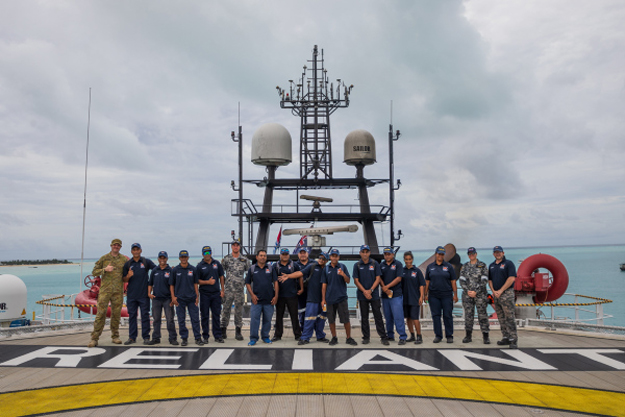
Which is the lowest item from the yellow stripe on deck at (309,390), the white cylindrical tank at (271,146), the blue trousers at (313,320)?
the yellow stripe on deck at (309,390)

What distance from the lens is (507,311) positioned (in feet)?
31.0

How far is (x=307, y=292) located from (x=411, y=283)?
7.18ft

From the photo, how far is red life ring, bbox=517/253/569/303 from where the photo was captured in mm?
18844

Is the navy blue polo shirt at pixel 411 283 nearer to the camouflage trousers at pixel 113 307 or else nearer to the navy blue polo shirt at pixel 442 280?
the navy blue polo shirt at pixel 442 280

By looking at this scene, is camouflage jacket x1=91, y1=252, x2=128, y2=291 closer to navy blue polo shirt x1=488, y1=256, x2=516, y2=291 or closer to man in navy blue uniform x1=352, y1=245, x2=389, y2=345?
man in navy blue uniform x1=352, y1=245, x2=389, y2=345

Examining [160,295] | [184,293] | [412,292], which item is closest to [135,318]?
[160,295]

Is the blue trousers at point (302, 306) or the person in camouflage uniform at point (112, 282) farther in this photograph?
the blue trousers at point (302, 306)

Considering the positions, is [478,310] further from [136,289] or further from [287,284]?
[136,289]

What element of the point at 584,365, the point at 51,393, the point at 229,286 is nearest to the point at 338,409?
the point at 51,393

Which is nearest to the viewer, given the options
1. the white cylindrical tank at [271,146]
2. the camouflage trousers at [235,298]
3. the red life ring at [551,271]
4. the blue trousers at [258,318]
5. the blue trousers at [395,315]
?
the blue trousers at [258,318]

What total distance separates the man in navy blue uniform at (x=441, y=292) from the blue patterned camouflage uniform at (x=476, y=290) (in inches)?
11.9

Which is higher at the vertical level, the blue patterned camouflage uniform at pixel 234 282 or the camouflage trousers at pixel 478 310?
the blue patterned camouflage uniform at pixel 234 282

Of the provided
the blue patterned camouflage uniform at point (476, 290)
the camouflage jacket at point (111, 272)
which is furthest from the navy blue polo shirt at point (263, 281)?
the blue patterned camouflage uniform at point (476, 290)

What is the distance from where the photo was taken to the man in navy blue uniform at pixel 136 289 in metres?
9.80
